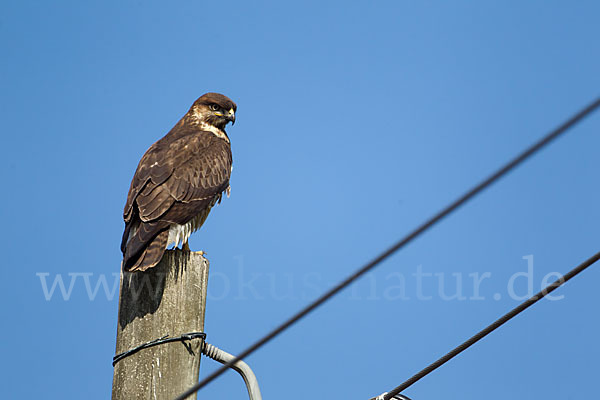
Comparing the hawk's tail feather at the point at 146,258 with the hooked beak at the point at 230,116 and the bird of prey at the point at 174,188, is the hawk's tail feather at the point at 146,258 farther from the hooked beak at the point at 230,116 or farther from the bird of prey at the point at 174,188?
the hooked beak at the point at 230,116

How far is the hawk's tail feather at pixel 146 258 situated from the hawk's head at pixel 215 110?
327cm

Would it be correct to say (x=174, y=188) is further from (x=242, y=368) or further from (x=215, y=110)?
(x=242, y=368)

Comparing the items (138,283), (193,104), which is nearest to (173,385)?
(138,283)

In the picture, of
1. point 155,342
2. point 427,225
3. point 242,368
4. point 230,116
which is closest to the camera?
point 427,225

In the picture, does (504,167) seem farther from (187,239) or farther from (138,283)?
(187,239)

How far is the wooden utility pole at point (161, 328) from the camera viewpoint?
4191mm

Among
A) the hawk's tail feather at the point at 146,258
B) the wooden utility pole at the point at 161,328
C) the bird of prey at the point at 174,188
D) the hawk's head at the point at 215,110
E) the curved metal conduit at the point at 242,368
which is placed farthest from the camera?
the hawk's head at the point at 215,110

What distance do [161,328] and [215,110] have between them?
432cm

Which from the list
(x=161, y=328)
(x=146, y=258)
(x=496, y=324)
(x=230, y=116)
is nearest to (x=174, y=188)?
(x=146, y=258)

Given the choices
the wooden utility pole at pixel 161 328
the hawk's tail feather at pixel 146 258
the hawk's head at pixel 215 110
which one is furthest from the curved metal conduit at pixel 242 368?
the hawk's head at pixel 215 110

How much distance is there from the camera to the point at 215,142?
289 inches

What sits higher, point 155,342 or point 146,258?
point 146,258

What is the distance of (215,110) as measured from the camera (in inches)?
323

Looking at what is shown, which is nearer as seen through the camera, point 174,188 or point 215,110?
point 174,188
